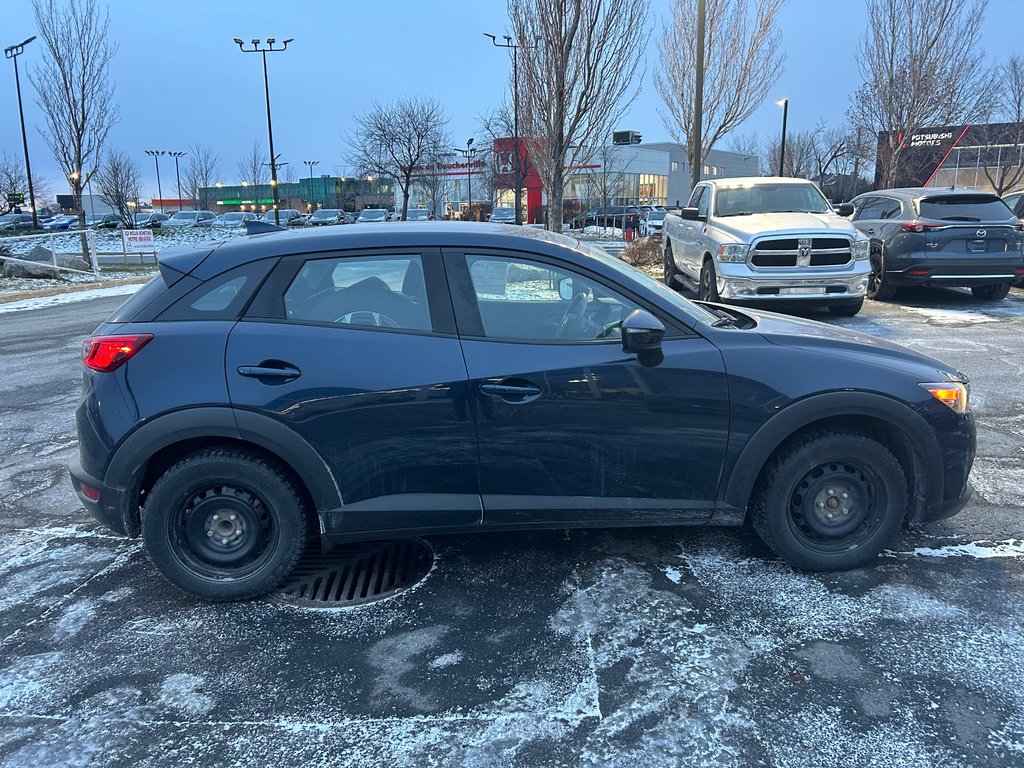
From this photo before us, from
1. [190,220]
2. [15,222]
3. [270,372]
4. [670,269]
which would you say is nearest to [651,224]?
[670,269]

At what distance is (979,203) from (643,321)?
10172 mm

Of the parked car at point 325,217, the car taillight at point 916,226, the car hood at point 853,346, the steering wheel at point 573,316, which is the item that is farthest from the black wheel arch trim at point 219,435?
the parked car at point 325,217

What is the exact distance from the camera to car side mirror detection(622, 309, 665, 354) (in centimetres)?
302

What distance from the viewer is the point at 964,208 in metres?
10.4

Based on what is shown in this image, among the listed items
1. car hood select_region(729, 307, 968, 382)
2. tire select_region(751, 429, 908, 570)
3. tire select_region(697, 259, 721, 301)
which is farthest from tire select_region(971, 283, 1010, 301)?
tire select_region(751, 429, 908, 570)

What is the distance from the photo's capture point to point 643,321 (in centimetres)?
304

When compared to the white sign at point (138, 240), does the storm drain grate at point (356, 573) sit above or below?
below

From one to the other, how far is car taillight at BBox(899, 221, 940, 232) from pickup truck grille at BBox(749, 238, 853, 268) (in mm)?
1876

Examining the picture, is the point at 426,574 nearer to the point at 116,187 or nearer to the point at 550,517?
the point at 550,517

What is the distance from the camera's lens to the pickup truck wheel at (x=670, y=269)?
13.2 metres

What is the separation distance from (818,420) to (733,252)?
21.7ft

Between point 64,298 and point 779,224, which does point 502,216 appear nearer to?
point 64,298

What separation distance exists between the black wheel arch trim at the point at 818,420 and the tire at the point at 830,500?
10 cm

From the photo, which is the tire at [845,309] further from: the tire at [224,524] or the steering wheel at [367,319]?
the tire at [224,524]
